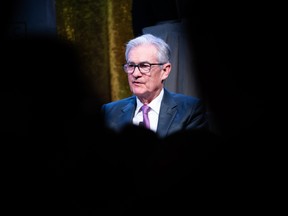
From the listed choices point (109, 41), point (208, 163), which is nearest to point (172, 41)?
point (109, 41)

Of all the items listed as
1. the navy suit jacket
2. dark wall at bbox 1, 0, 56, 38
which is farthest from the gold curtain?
the navy suit jacket

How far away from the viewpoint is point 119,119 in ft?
5.54

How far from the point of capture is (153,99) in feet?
5.52

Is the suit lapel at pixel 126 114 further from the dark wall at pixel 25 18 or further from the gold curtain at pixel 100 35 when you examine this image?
the dark wall at pixel 25 18

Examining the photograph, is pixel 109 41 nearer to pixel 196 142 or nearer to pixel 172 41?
pixel 172 41

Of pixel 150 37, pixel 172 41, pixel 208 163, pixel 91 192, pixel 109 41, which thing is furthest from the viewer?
pixel 109 41

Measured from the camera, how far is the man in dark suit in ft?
5.27

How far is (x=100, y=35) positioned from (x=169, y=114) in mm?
Result: 803

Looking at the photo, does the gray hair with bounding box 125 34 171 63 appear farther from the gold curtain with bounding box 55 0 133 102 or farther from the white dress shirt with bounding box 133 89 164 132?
the gold curtain with bounding box 55 0 133 102

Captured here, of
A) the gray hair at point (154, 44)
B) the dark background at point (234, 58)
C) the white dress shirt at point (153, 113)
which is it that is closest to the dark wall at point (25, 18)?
the dark background at point (234, 58)

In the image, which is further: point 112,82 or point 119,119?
point 112,82

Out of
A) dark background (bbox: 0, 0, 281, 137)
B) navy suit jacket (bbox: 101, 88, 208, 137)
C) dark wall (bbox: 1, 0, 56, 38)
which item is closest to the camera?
navy suit jacket (bbox: 101, 88, 208, 137)

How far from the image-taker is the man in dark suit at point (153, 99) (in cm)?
161

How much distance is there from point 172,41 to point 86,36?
50 centimetres
